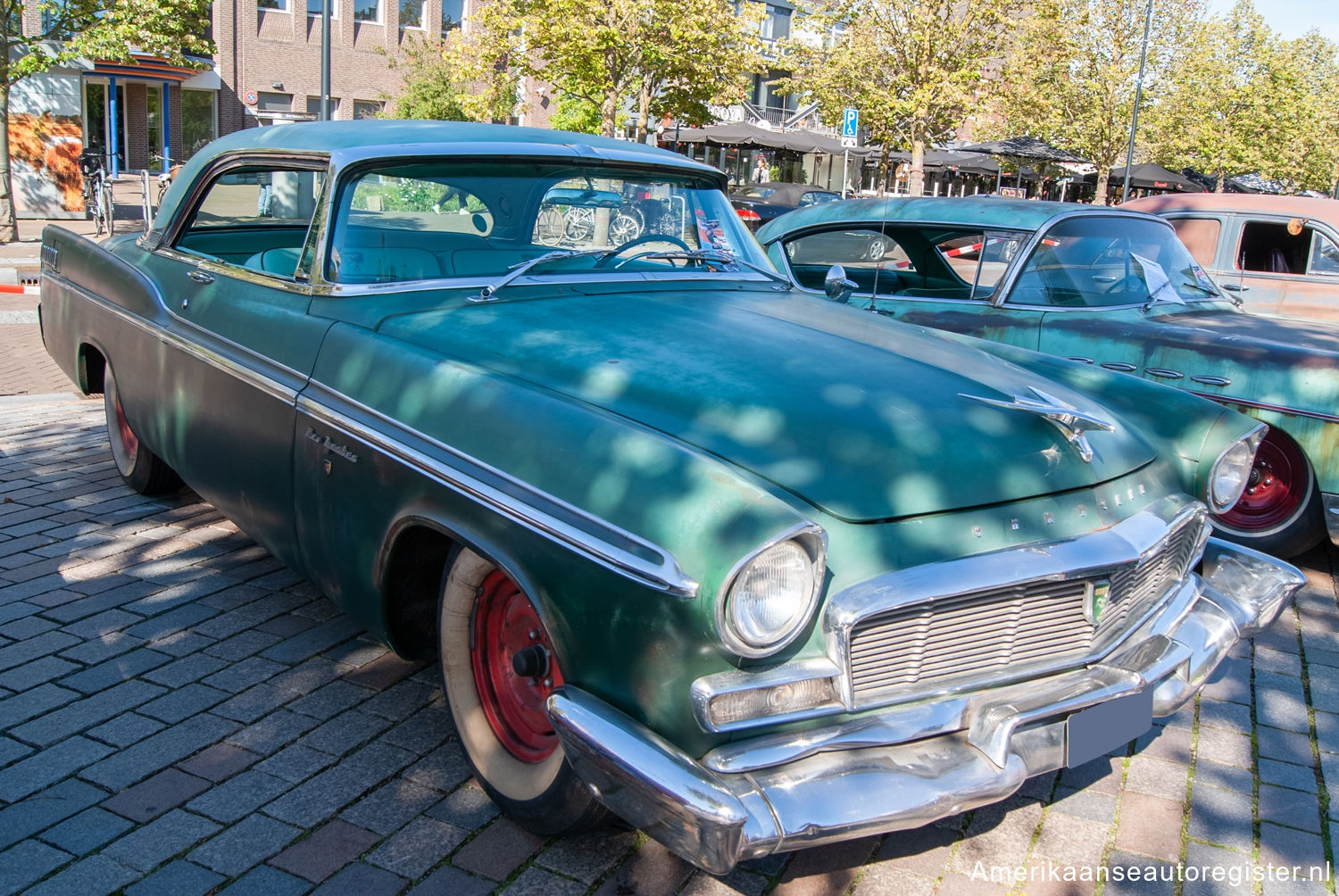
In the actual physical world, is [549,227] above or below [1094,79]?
below

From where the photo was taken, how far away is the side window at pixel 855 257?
19.6 ft

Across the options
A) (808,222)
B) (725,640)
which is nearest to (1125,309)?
(808,222)

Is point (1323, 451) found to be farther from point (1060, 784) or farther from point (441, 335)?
point (441, 335)

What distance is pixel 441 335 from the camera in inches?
114

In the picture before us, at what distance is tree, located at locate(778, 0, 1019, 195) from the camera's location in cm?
2077

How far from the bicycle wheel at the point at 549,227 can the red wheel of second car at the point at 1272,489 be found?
3.14 meters

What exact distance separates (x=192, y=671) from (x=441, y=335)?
52.8 inches

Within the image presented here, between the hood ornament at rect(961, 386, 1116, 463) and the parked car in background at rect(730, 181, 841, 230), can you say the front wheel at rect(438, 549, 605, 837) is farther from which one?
the parked car in background at rect(730, 181, 841, 230)

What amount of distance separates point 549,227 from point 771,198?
16.0 metres

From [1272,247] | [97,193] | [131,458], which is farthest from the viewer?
[97,193]

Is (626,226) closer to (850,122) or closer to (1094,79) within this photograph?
(850,122)

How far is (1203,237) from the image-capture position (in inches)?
312

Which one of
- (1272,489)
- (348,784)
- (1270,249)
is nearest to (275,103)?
(1270,249)

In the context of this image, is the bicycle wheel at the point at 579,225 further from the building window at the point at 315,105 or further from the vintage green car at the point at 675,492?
the building window at the point at 315,105
